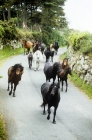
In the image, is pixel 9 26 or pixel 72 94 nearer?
pixel 72 94

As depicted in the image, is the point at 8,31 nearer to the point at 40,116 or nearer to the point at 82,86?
the point at 82,86

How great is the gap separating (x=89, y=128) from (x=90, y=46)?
429 inches

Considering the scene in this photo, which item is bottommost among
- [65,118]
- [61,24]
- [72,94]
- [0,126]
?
[61,24]

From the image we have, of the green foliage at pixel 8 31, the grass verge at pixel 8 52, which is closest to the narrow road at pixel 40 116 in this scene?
the grass verge at pixel 8 52

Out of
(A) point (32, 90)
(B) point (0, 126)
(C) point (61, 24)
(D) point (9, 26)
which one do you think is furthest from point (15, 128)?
(C) point (61, 24)

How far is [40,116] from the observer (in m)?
11.4

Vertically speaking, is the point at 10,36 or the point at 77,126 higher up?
the point at 77,126

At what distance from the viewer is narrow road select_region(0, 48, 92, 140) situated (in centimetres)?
950

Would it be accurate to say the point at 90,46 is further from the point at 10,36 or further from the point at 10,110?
the point at 10,36

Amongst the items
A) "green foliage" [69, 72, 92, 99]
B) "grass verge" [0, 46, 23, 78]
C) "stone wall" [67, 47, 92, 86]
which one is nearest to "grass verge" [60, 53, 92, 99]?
"green foliage" [69, 72, 92, 99]

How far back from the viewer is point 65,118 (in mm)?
11359

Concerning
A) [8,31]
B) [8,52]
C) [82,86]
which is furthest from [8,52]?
[82,86]

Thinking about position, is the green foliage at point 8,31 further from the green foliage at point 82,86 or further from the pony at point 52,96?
the pony at point 52,96

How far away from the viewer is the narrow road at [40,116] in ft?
31.2
